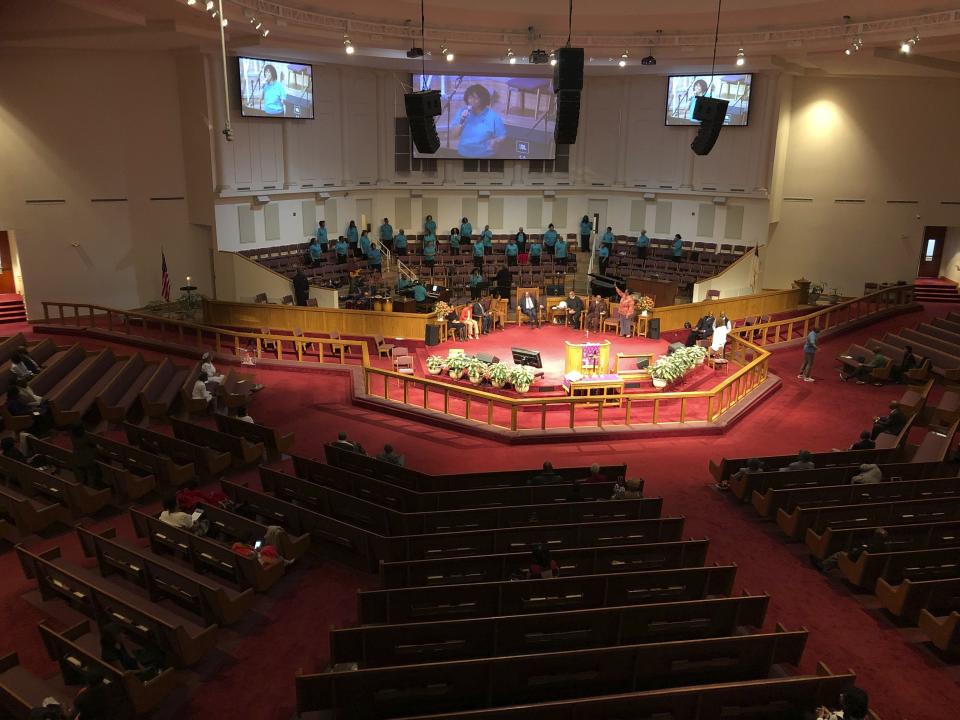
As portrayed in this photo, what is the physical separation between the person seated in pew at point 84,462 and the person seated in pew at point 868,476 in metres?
9.90

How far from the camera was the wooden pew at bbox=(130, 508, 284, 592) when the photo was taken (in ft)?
25.0

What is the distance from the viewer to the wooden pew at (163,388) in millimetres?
12742

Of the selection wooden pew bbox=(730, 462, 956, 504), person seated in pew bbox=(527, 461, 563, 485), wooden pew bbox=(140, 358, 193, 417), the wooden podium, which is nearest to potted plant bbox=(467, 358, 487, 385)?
the wooden podium

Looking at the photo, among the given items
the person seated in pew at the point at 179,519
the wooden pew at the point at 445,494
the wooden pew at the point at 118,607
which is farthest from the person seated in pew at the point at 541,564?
the person seated in pew at the point at 179,519

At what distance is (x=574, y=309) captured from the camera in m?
19.8

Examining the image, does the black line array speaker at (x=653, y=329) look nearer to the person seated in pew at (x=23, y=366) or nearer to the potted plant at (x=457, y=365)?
the potted plant at (x=457, y=365)

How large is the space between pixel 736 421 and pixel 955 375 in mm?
5188

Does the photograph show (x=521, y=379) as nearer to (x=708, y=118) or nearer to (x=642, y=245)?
(x=708, y=118)

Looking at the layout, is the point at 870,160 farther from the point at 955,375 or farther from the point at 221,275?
the point at 221,275

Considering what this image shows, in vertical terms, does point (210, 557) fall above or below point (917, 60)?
below

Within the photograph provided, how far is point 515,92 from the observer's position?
2597cm

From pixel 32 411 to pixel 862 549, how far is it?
39.2ft

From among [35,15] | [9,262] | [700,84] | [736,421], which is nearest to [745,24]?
[700,84]

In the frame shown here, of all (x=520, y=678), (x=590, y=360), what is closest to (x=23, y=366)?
(x=590, y=360)
